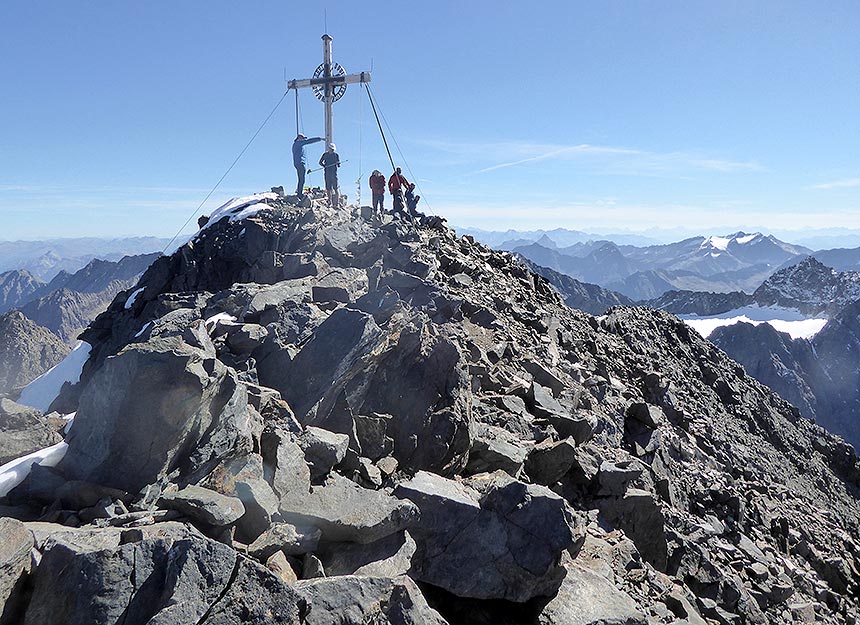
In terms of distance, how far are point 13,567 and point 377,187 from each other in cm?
2857

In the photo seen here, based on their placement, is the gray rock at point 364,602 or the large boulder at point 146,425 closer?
the gray rock at point 364,602

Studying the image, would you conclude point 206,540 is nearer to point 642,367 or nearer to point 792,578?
point 792,578

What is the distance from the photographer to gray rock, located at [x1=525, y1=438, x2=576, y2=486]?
13.9 m

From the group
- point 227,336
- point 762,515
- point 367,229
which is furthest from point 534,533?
point 367,229

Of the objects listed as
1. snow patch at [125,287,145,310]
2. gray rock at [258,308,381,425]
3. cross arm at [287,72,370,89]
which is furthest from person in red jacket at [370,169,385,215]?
gray rock at [258,308,381,425]

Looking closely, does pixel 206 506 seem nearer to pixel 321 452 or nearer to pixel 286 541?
pixel 286 541

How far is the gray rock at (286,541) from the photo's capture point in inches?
310

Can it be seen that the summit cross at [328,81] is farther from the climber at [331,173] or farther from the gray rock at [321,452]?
the gray rock at [321,452]

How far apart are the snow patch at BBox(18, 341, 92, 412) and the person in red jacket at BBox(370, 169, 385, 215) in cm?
1793

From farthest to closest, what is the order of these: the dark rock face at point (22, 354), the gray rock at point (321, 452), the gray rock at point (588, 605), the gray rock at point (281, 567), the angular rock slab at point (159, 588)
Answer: the dark rock face at point (22, 354) < the gray rock at point (321, 452) < the gray rock at point (588, 605) < the gray rock at point (281, 567) < the angular rock slab at point (159, 588)

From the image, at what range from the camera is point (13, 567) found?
652 cm

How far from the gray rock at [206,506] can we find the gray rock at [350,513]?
887 millimetres

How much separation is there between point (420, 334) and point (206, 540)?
8610 mm

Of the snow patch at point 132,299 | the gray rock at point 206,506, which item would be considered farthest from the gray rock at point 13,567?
the snow patch at point 132,299
